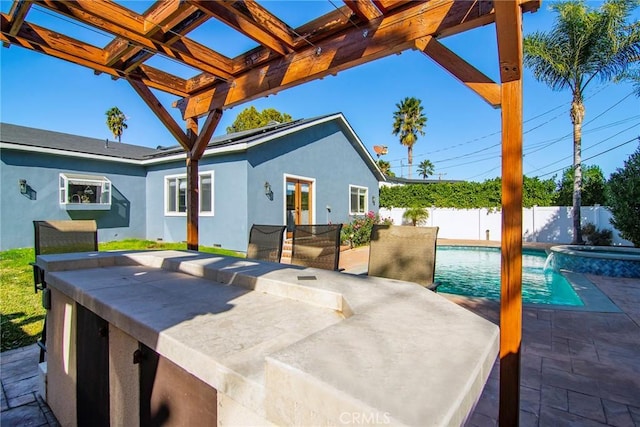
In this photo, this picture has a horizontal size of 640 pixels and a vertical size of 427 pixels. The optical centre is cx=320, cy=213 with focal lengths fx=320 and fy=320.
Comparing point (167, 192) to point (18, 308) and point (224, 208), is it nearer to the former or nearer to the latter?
point (224, 208)

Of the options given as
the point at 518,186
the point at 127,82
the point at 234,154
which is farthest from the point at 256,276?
the point at 234,154

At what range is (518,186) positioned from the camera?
197 cm

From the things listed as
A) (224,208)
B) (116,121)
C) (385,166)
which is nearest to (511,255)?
(224,208)

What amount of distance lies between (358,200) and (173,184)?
835 cm

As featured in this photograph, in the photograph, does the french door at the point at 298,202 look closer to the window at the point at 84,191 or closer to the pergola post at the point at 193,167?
the window at the point at 84,191

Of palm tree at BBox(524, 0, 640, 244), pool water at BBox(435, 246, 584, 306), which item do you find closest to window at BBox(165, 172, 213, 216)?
pool water at BBox(435, 246, 584, 306)

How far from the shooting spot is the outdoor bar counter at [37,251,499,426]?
897 mm

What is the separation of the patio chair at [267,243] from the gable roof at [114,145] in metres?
5.59

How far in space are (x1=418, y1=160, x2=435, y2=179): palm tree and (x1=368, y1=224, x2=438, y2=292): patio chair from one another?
40729mm

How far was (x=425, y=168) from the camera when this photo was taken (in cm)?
4250

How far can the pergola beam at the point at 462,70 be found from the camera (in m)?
2.21

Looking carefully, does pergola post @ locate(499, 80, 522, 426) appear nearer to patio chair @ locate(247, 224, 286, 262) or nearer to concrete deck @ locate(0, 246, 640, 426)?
concrete deck @ locate(0, 246, 640, 426)

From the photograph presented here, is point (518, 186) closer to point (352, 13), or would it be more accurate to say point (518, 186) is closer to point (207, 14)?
point (352, 13)

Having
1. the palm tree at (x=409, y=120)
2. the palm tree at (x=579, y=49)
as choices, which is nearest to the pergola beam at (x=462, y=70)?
the palm tree at (x=579, y=49)
